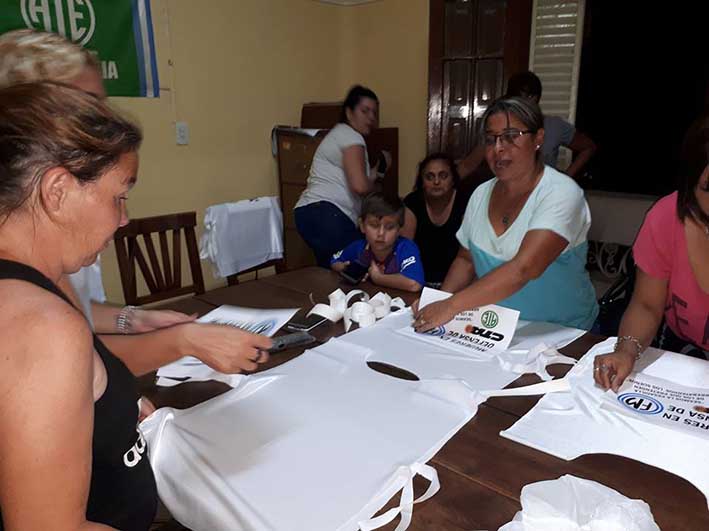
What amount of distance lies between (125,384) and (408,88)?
3778 millimetres

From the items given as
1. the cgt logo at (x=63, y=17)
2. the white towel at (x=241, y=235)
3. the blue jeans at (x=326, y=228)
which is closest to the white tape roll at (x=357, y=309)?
the blue jeans at (x=326, y=228)

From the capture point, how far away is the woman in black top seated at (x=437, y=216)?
2.65 meters

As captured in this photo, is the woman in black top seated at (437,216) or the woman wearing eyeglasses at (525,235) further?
the woman in black top seated at (437,216)

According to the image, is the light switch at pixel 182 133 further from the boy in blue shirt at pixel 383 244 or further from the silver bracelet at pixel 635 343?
the silver bracelet at pixel 635 343

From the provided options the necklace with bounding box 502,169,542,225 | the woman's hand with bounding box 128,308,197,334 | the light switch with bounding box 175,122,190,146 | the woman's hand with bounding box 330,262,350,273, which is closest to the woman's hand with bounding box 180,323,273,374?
the woman's hand with bounding box 128,308,197,334

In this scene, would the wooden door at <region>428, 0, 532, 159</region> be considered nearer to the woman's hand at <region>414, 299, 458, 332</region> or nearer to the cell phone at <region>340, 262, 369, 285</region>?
the cell phone at <region>340, 262, 369, 285</region>

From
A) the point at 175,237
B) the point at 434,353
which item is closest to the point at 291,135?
the point at 175,237

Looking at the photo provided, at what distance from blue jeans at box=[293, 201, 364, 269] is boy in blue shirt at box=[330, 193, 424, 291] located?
2.13 feet

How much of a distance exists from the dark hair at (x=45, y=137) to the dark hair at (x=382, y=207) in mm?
1633

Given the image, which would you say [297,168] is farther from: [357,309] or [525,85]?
[357,309]

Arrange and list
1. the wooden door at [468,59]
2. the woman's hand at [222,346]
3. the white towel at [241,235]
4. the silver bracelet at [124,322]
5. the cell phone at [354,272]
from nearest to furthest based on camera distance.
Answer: the woman's hand at [222,346] < the silver bracelet at [124,322] < the cell phone at [354,272] < the wooden door at [468,59] < the white towel at [241,235]

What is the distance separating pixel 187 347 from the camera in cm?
96

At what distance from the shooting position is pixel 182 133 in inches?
135

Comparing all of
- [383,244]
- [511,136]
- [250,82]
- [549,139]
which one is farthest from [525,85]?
[250,82]
